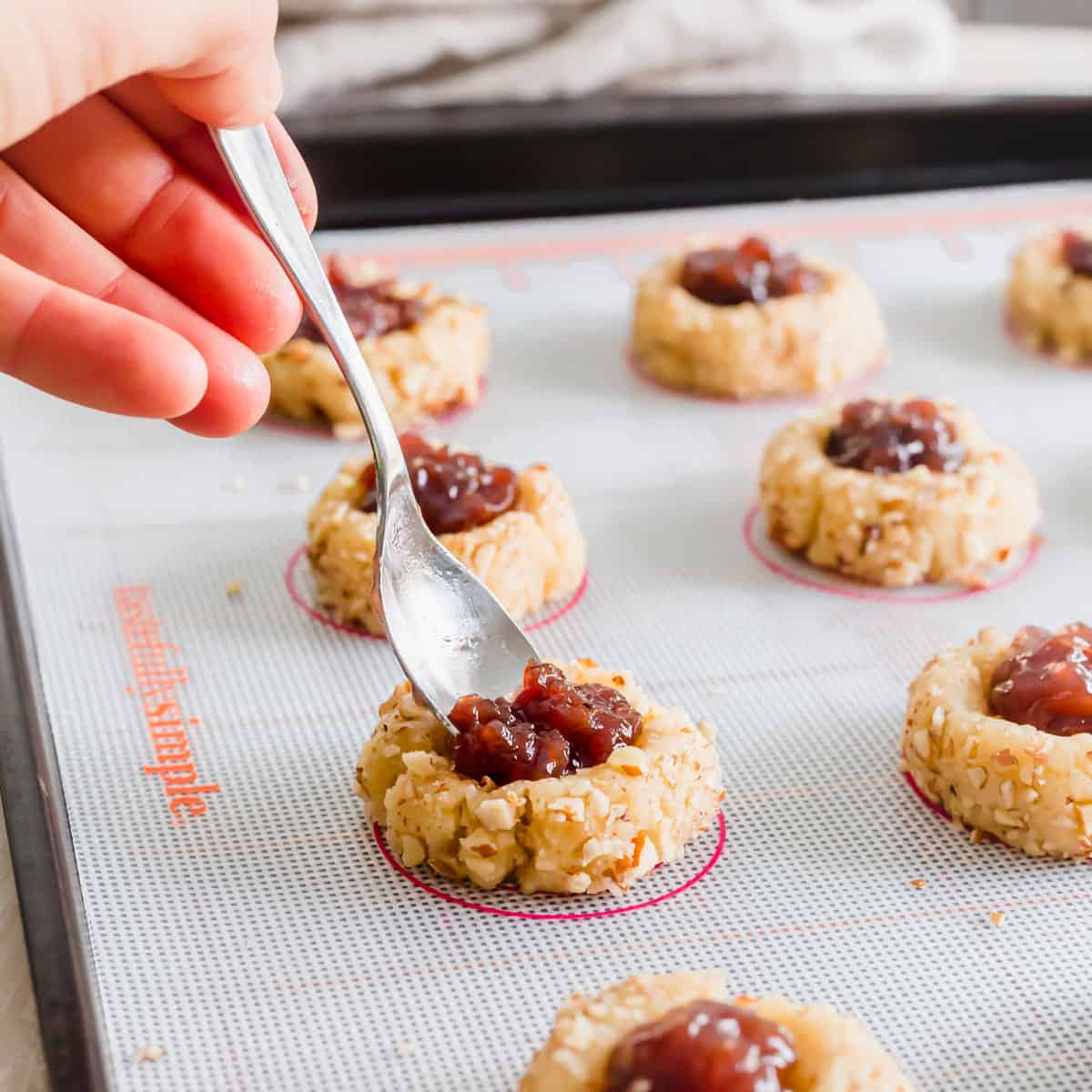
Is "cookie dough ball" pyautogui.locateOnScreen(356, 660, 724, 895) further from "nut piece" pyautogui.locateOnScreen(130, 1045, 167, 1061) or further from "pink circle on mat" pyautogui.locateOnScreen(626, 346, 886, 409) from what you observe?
"pink circle on mat" pyautogui.locateOnScreen(626, 346, 886, 409)

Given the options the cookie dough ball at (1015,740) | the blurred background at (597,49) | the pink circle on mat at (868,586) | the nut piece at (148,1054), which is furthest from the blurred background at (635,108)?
the nut piece at (148,1054)

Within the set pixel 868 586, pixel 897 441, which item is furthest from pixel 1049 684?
pixel 897 441

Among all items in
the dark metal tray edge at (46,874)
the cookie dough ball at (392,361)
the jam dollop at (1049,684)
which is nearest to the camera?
the dark metal tray edge at (46,874)

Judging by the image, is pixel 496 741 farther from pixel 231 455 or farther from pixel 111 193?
pixel 231 455

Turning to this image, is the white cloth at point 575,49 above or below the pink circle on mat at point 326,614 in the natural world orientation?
above

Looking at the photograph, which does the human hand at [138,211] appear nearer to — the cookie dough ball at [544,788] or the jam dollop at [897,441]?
the cookie dough ball at [544,788]

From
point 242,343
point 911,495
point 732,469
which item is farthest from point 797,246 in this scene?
point 242,343
